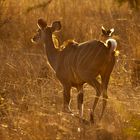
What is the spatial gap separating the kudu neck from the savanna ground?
0.36 metres

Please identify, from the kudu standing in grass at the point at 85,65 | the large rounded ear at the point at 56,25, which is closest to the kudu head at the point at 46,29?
the large rounded ear at the point at 56,25

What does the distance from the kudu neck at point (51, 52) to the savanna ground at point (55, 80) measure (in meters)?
→ 0.36

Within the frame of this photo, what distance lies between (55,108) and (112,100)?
750 mm

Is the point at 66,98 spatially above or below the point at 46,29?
below

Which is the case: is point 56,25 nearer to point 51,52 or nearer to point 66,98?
point 51,52

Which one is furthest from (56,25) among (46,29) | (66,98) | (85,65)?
(85,65)

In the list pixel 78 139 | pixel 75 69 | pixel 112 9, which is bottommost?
pixel 78 139

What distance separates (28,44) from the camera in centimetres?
1110

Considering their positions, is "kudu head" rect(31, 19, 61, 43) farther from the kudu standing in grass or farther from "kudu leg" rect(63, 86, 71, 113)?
"kudu leg" rect(63, 86, 71, 113)

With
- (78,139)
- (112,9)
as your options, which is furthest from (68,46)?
(112,9)

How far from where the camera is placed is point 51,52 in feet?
26.4

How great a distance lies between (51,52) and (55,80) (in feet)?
1.75

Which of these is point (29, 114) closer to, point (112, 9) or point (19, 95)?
point (19, 95)

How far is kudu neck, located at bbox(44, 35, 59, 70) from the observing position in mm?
7883
